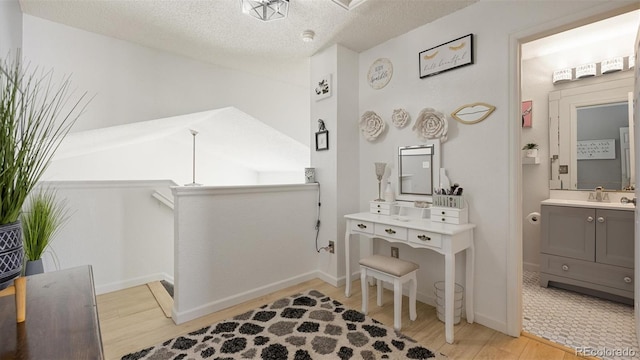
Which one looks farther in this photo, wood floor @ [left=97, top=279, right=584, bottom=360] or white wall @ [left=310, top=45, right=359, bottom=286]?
white wall @ [left=310, top=45, right=359, bottom=286]

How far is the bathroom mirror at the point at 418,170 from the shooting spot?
7.66ft

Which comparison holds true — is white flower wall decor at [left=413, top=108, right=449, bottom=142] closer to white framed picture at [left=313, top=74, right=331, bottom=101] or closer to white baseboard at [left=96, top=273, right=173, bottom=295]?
white framed picture at [left=313, top=74, right=331, bottom=101]

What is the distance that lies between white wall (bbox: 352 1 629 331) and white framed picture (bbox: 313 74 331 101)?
0.83 m

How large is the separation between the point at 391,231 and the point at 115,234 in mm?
2564

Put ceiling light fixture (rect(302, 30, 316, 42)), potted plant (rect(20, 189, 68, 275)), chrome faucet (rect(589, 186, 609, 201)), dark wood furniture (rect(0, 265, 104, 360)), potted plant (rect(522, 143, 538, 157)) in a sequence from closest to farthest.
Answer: dark wood furniture (rect(0, 265, 104, 360)) < potted plant (rect(20, 189, 68, 275)) < ceiling light fixture (rect(302, 30, 316, 42)) < chrome faucet (rect(589, 186, 609, 201)) < potted plant (rect(522, 143, 538, 157))

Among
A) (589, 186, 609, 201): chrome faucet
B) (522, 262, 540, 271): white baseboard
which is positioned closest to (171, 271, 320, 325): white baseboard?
(522, 262, 540, 271): white baseboard

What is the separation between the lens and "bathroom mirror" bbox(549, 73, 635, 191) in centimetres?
254

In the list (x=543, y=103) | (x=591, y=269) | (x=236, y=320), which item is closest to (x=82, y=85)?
(x=236, y=320)

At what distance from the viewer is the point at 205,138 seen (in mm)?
4637

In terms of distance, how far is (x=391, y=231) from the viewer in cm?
221

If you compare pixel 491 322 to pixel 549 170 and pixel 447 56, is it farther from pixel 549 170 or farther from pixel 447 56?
pixel 447 56

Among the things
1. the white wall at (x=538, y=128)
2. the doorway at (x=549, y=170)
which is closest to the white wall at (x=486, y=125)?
the doorway at (x=549, y=170)

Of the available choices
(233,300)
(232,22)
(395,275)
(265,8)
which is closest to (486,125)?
Answer: (395,275)

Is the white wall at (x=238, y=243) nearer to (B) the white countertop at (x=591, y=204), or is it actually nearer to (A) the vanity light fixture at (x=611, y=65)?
(B) the white countertop at (x=591, y=204)
